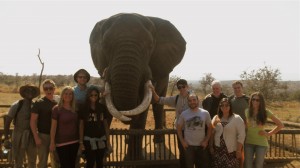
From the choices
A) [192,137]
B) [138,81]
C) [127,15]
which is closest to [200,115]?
[192,137]

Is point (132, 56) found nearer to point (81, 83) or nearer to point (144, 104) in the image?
point (144, 104)

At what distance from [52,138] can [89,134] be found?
1.76 ft

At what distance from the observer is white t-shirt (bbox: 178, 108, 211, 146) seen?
5.37m

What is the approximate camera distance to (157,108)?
10312 millimetres

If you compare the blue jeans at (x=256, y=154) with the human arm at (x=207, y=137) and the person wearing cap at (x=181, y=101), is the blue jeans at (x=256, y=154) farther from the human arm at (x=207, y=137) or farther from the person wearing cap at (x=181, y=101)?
the person wearing cap at (x=181, y=101)

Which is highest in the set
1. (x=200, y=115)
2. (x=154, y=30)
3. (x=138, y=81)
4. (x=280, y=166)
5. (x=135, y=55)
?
(x=154, y=30)

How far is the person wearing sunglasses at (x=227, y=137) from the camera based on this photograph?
525cm

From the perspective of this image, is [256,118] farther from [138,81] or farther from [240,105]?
[138,81]

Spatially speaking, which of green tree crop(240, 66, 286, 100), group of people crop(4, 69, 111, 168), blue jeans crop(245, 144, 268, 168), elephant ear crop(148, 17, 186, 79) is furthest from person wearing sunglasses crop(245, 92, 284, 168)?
green tree crop(240, 66, 286, 100)

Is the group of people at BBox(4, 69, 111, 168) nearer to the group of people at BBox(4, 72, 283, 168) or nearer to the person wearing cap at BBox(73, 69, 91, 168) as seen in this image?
the group of people at BBox(4, 72, 283, 168)

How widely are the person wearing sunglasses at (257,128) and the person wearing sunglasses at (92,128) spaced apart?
2.31 meters

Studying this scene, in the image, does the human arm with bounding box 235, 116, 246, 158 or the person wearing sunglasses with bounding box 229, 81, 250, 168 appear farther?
the person wearing sunglasses with bounding box 229, 81, 250, 168

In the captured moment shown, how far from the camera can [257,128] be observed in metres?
5.55

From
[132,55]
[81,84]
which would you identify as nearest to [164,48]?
[132,55]
